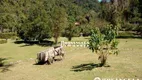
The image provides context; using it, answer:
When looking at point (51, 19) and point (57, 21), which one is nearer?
point (57, 21)

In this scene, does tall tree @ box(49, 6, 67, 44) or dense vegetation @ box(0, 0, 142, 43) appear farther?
tall tree @ box(49, 6, 67, 44)

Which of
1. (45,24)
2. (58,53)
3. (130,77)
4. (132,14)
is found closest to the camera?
(130,77)

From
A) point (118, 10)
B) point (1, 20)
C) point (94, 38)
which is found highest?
point (118, 10)

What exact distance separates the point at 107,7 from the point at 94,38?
43460mm

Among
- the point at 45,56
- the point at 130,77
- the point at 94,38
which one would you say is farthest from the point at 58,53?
the point at 130,77

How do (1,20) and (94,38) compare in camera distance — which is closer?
(94,38)

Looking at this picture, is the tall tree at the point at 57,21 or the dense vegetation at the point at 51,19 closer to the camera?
the dense vegetation at the point at 51,19

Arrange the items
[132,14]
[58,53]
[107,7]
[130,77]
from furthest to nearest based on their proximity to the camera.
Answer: [107,7] < [132,14] < [58,53] < [130,77]

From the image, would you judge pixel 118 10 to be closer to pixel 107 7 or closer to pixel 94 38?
pixel 107 7

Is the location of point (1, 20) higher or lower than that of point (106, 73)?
higher

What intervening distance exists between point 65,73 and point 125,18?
44.4 meters

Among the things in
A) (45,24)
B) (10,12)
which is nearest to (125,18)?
(45,24)

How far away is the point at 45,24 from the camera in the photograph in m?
38.5

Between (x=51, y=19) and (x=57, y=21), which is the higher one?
(x=51, y=19)
